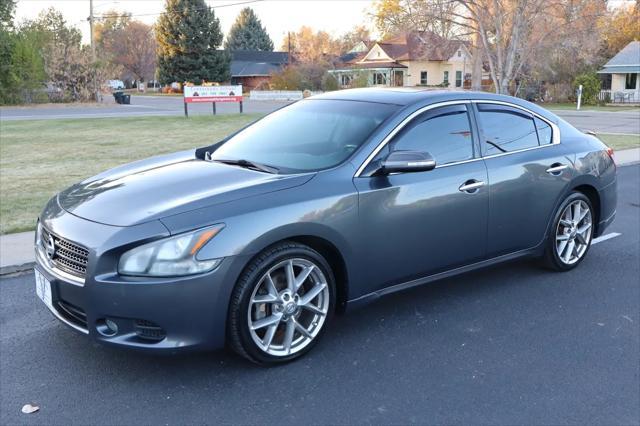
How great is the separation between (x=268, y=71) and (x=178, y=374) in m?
75.6

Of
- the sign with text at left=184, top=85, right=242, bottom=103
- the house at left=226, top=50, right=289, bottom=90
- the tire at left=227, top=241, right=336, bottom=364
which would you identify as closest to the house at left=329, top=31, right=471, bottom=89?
the house at left=226, top=50, right=289, bottom=90

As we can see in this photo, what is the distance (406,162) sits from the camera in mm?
4070

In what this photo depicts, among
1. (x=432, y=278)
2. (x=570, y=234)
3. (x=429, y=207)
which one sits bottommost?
(x=432, y=278)

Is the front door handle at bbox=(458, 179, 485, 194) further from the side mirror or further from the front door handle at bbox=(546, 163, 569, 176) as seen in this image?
the front door handle at bbox=(546, 163, 569, 176)

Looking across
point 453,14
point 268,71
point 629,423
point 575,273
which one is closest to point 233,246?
point 629,423

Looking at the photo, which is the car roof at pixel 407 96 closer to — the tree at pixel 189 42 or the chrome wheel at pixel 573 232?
the chrome wheel at pixel 573 232

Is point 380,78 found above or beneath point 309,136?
above

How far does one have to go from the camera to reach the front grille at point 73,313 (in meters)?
3.51

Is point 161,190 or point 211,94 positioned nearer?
point 161,190

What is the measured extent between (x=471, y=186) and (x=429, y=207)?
1.47 feet

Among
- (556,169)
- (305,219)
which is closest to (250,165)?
(305,219)

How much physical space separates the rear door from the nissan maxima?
13 millimetres

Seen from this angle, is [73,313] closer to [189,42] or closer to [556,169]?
[556,169]

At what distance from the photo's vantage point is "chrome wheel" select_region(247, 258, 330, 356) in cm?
372
